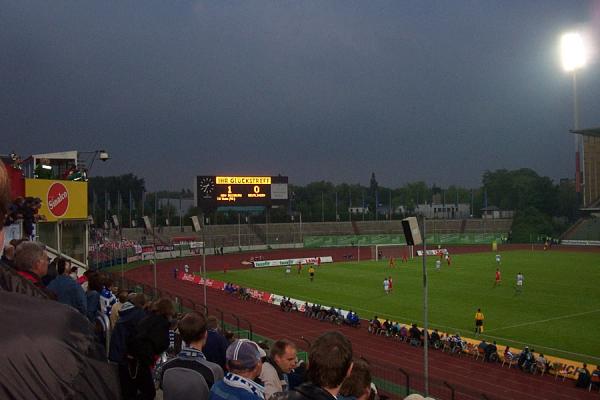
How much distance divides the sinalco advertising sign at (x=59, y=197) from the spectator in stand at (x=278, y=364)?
68.1 feet

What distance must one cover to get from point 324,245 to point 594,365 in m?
62.2

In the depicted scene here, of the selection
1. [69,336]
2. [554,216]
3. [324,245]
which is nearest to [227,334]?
[69,336]

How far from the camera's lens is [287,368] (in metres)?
5.57

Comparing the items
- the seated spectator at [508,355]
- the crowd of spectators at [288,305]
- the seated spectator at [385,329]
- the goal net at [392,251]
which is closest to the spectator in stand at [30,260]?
the seated spectator at [508,355]

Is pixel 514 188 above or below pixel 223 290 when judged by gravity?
above

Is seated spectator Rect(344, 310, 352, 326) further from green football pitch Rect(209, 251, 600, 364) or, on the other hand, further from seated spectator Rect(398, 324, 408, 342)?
seated spectator Rect(398, 324, 408, 342)

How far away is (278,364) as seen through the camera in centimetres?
562

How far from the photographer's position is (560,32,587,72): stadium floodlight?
226 ft

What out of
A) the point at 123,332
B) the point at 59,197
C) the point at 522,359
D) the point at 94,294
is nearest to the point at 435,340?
the point at 522,359

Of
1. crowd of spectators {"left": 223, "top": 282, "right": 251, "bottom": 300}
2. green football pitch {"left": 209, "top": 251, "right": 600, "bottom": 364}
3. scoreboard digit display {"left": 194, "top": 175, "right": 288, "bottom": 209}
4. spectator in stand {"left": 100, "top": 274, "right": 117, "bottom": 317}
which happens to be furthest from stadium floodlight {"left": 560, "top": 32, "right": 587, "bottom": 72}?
spectator in stand {"left": 100, "top": 274, "right": 117, "bottom": 317}

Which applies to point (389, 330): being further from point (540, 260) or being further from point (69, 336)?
point (540, 260)

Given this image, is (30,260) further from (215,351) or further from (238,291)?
(238,291)

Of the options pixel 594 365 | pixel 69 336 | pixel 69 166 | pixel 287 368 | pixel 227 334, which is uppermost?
pixel 69 166

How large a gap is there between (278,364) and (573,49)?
75.2 metres
